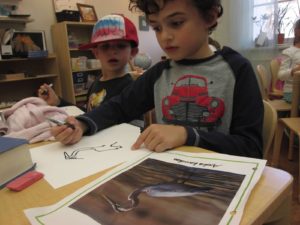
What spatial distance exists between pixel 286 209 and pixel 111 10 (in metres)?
3.78

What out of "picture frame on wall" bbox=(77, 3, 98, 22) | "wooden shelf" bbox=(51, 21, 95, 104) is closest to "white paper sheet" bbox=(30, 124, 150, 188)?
"wooden shelf" bbox=(51, 21, 95, 104)

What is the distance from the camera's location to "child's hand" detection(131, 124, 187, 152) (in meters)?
0.54

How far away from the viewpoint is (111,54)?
49.2 inches

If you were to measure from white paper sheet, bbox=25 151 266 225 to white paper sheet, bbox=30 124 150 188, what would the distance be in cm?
6

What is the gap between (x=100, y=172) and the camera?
18.5 inches

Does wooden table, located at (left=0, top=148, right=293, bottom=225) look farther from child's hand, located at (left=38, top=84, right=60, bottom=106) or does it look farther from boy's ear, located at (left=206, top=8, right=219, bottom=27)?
child's hand, located at (left=38, top=84, right=60, bottom=106)

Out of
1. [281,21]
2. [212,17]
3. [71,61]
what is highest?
[281,21]

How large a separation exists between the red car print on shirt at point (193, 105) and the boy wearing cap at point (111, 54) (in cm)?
43

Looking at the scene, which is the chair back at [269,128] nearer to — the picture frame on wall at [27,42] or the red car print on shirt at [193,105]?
the red car print on shirt at [193,105]

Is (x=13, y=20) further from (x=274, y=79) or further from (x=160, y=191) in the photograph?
(x=160, y=191)

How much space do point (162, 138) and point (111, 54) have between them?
2.64 feet

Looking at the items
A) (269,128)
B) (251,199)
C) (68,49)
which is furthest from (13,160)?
(68,49)

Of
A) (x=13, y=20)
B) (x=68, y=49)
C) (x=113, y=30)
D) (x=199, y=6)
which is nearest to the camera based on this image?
(x=199, y=6)

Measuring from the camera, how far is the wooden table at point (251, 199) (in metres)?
0.33
